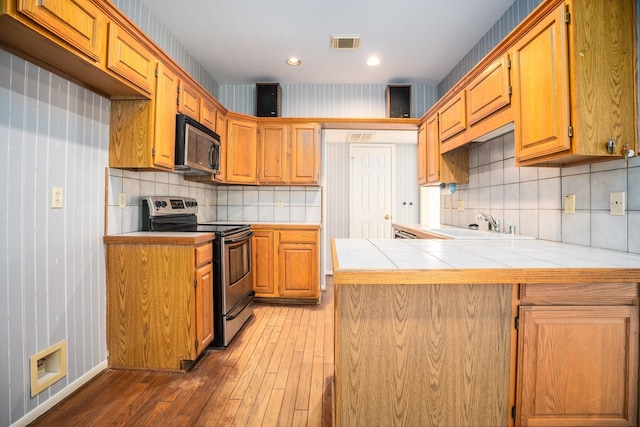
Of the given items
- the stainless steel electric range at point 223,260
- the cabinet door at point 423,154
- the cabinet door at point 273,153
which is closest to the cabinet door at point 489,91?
the cabinet door at point 423,154

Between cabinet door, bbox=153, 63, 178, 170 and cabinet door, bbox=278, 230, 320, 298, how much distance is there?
148 centimetres

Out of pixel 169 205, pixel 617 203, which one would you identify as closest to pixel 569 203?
pixel 617 203

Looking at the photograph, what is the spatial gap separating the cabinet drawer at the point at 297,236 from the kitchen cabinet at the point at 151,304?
1.42 metres

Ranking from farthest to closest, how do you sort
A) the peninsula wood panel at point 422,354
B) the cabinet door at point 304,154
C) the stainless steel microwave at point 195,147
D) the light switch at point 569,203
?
the cabinet door at point 304,154, the stainless steel microwave at point 195,147, the light switch at point 569,203, the peninsula wood panel at point 422,354

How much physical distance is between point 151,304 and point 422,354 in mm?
1730

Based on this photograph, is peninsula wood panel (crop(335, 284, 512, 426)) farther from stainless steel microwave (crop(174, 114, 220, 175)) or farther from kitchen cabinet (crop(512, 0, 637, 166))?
stainless steel microwave (crop(174, 114, 220, 175))

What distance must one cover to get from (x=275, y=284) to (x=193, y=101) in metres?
1.98

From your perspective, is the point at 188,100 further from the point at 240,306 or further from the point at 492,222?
the point at 492,222

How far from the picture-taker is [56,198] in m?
1.69

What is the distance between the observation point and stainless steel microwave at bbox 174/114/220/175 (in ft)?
7.76

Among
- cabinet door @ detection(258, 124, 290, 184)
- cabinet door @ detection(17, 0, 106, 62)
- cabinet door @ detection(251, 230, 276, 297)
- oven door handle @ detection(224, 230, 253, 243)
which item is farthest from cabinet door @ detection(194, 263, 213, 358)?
cabinet door @ detection(258, 124, 290, 184)

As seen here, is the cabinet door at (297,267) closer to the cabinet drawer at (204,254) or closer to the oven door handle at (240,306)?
the oven door handle at (240,306)

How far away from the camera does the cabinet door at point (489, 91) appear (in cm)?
190

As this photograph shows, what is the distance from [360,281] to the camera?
100cm
